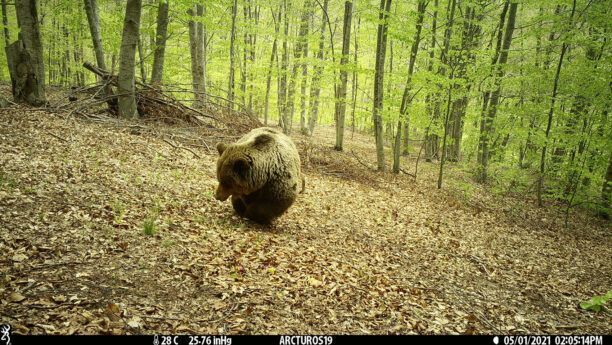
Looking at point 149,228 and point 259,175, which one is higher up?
point 259,175

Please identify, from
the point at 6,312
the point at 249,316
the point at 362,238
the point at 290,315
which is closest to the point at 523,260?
the point at 362,238

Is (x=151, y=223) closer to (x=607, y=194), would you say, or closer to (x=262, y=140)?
(x=262, y=140)

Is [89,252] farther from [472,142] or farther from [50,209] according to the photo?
[472,142]

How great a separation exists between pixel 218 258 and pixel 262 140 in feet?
8.06

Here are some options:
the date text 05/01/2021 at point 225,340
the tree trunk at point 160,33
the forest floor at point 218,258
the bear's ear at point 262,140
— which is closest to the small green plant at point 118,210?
the forest floor at point 218,258

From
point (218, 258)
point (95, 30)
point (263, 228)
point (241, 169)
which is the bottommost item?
point (263, 228)

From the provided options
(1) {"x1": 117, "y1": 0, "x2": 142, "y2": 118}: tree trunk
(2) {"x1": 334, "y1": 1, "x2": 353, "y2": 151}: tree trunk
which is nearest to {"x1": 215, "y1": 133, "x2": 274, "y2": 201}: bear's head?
(1) {"x1": 117, "y1": 0, "x2": 142, "y2": 118}: tree trunk

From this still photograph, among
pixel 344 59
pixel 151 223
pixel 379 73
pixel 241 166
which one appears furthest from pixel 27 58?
pixel 379 73

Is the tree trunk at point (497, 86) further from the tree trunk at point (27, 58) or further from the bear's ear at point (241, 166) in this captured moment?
the tree trunk at point (27, 58)

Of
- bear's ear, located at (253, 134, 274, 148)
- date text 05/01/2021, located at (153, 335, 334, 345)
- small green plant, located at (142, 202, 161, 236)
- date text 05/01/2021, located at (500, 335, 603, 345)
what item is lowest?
date text 05/01/2021, located at (500, 335, 603, 345)

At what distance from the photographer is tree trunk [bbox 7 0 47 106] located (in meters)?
9.37

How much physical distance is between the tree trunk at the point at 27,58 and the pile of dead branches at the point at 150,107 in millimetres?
817

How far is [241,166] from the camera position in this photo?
18.9 feet

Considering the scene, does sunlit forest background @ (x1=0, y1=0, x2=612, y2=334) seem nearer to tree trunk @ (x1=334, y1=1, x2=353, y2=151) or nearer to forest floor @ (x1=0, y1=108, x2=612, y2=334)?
forest floor @ (x1=0, y1=108, x2=612, y2=334)
